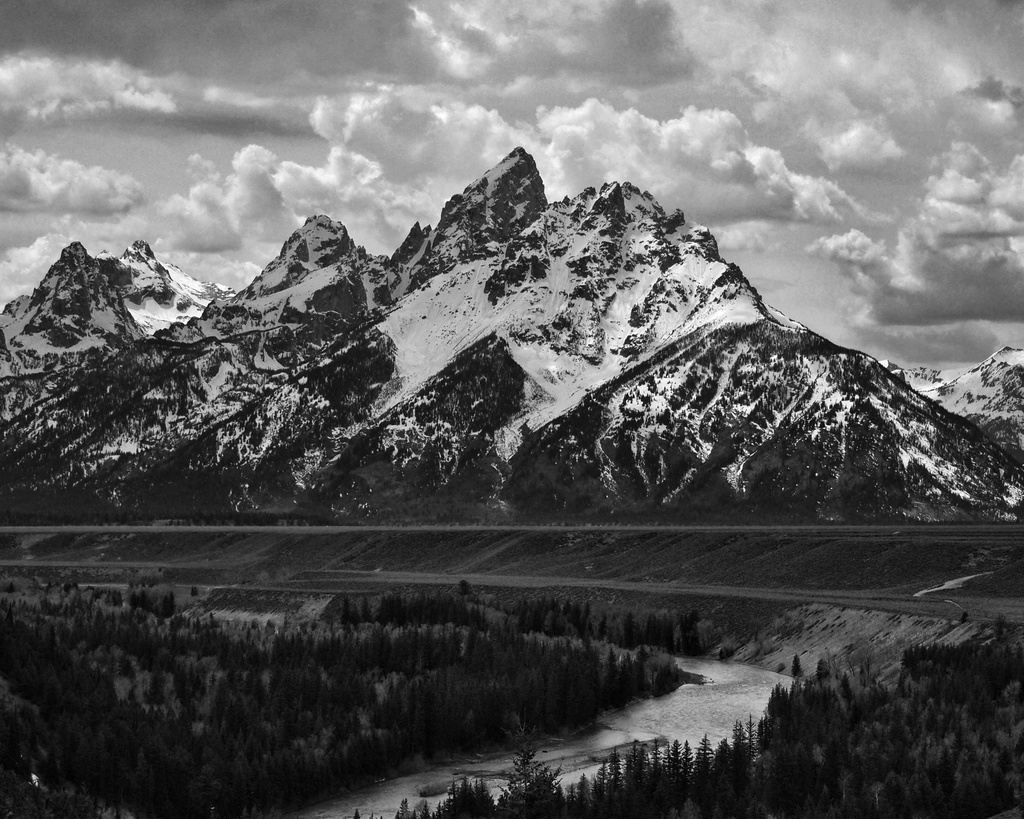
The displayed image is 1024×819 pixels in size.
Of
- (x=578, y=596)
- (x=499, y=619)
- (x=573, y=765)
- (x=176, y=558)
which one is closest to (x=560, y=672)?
(x=573, y=765)

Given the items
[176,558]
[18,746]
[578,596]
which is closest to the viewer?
[18,746]

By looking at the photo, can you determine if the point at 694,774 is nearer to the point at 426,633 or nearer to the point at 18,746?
the point at 18,746

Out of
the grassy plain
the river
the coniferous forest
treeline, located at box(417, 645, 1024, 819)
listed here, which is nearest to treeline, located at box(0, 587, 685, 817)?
the coniferous forest

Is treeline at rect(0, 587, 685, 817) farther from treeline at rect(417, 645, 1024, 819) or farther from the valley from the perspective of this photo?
treeline at rect(417, 645, 1024, 819)

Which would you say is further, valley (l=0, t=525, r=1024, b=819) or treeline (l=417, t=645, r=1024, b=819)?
valley (l=0, t=525, r=1024, b=819)

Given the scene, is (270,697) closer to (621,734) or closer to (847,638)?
(621,734)
